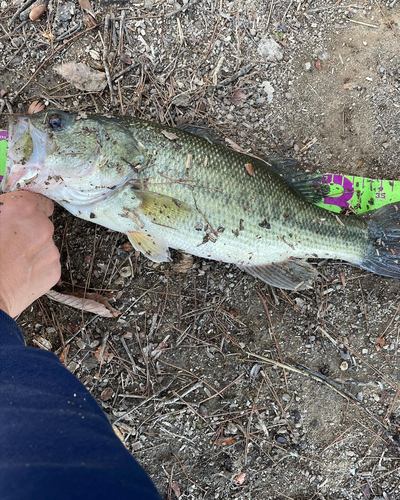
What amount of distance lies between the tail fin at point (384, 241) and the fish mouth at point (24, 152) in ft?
8.76

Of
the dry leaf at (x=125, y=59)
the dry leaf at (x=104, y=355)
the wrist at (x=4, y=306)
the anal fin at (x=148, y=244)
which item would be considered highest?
the dry leaf at (x=125, y=59)

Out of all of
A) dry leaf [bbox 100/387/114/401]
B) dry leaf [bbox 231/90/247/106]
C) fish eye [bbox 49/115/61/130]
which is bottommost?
dry leaf [bbox 100/387/114/401]

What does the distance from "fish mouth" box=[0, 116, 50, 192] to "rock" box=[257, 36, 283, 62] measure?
6.99 ft

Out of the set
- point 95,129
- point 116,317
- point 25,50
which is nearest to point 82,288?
point 116,317

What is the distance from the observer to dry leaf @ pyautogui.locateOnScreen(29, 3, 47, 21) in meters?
3.20

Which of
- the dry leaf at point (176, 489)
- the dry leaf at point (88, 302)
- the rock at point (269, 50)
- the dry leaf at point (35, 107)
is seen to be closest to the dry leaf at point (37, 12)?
the dry leaf at point (35, 107)

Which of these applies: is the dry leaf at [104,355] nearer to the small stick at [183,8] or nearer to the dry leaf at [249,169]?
the dry leaf at [249,169]

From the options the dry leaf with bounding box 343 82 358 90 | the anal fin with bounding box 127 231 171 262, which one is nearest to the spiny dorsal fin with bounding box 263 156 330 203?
the dry leaf with bounding box 343 82 358 90

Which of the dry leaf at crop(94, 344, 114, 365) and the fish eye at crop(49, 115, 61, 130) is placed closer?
the fish eye at crop(49, 115, 61, 130)

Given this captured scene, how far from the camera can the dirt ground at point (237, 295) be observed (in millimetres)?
3197

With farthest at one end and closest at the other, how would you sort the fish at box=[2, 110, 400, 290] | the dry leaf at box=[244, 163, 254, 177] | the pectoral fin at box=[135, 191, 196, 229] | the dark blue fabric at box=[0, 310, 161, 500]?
1. the dry leaf at box=[244, 163, 254, 177]
2. the pectoral fin at box=[135, 191, 196, 229]
3. the fish at box=[2, 110, 400, 290]
4. the dark blue fabric at box=[0, 310, 161, 500]

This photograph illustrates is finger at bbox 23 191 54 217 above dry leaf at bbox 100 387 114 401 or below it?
above

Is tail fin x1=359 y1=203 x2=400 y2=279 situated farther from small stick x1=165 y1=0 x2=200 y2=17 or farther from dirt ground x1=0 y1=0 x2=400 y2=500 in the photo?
small stick x1=165 y1=0 x2=200 y2=17

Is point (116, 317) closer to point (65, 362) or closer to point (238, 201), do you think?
point (65, 362)
